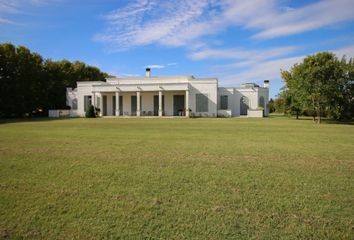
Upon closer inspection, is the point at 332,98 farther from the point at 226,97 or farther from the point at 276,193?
the point at 276,193

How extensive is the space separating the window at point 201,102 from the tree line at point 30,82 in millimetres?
20751

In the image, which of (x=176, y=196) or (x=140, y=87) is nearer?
(x=176, y=196)

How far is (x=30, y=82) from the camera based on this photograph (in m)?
32.5

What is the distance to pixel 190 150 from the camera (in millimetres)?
8070

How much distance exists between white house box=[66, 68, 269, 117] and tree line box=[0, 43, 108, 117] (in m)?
2.94

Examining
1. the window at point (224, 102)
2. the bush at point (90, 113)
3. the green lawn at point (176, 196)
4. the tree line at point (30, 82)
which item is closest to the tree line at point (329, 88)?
the window at point (224, 102)

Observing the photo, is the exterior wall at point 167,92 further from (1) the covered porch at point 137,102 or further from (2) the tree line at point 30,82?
(2) the tree line at point 30,82

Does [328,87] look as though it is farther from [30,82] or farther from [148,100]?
[30,82]

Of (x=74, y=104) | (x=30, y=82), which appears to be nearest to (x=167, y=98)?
(x=74, y=104)

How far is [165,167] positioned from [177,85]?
25976 millimetres

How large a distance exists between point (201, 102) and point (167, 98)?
4873mm

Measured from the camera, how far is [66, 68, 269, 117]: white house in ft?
105

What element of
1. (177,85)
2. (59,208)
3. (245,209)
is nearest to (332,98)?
(177,85)

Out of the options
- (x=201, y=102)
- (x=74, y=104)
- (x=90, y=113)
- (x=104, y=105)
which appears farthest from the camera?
(x=74, y=104)
